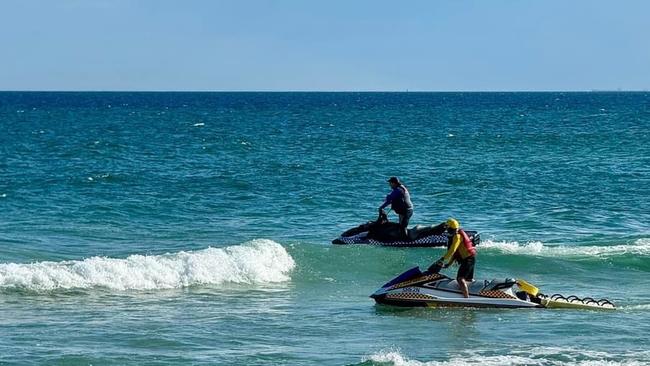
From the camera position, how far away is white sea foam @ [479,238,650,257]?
26.2 m

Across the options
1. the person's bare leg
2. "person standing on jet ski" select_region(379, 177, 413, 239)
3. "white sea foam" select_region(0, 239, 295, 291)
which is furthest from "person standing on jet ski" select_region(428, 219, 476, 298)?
"person standing on jet ski" select_region(379, 177, 413, 239)

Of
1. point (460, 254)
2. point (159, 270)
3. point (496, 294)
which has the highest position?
point (460, 254)

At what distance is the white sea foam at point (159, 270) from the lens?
22.1 metres

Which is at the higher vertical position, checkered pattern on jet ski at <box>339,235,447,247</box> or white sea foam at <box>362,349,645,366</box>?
checkered pattern on jet ski at <box>339,235,447,247</box>

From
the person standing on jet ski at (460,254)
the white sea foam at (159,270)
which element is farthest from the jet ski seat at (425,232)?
the person standing on jet ski at (460,254)

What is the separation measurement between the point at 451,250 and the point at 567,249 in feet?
25.0

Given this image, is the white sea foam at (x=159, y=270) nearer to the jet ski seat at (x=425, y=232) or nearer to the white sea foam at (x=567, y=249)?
the jet ski seat at (x=425, y=232)

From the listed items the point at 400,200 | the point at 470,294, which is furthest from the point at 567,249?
the point at 470,294

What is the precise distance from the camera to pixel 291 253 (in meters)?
26.0

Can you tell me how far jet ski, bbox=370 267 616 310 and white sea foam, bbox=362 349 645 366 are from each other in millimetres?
3322

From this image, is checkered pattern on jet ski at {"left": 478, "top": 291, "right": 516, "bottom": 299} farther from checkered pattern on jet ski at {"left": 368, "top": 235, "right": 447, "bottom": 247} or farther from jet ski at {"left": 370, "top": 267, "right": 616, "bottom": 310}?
checkered pattern on jet ski at {"left": 368, "top": 235, "right": 447, "bottom": 247}

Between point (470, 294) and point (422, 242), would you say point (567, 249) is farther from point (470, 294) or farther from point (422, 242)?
point (470, 294)

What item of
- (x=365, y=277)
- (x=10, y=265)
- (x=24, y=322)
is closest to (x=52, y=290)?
(x=10, y=265)

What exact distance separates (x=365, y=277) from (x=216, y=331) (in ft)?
22.7
